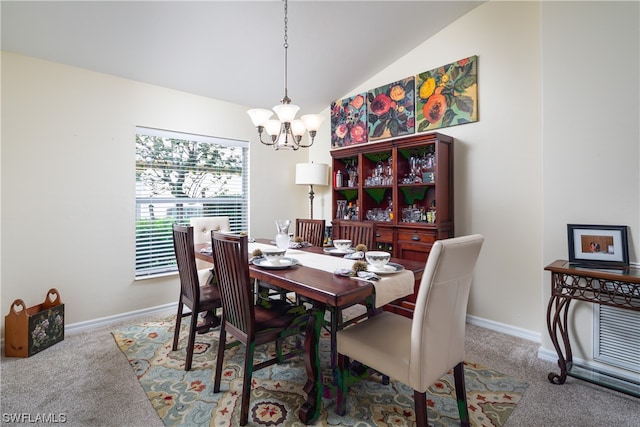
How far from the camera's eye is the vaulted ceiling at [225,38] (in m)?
2.25

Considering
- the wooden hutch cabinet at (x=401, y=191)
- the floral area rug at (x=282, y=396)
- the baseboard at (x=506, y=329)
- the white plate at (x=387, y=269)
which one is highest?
the wooden hutch cabinet at (x=401, y=191)

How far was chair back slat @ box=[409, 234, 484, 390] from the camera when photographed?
128 centimetres

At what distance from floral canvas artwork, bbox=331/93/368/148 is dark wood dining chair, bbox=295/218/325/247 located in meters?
1.34

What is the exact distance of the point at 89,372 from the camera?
82.7 inches

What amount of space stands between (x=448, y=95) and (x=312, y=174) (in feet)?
5.85

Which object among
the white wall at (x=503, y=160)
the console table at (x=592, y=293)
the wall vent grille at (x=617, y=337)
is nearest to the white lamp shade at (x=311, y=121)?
the white wall at (x=503, y=160)

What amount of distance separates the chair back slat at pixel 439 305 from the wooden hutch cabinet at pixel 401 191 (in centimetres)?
124

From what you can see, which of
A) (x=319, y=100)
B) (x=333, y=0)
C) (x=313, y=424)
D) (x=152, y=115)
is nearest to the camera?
(x=313, y=424)

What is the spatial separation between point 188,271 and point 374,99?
2814 mm

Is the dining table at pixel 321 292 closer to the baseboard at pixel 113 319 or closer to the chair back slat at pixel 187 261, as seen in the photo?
the chair back slat at pixel 187 261

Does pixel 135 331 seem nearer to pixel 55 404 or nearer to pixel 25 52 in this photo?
pixel 55 404

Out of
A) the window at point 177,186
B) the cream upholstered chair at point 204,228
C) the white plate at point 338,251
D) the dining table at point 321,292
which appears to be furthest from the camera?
the window at point 177,186

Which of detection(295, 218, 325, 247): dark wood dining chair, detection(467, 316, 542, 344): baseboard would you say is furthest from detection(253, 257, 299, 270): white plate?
detection(467, 316, 542, 344): baseboard

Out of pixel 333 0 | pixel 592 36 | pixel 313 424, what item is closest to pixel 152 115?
pixel 333 0
